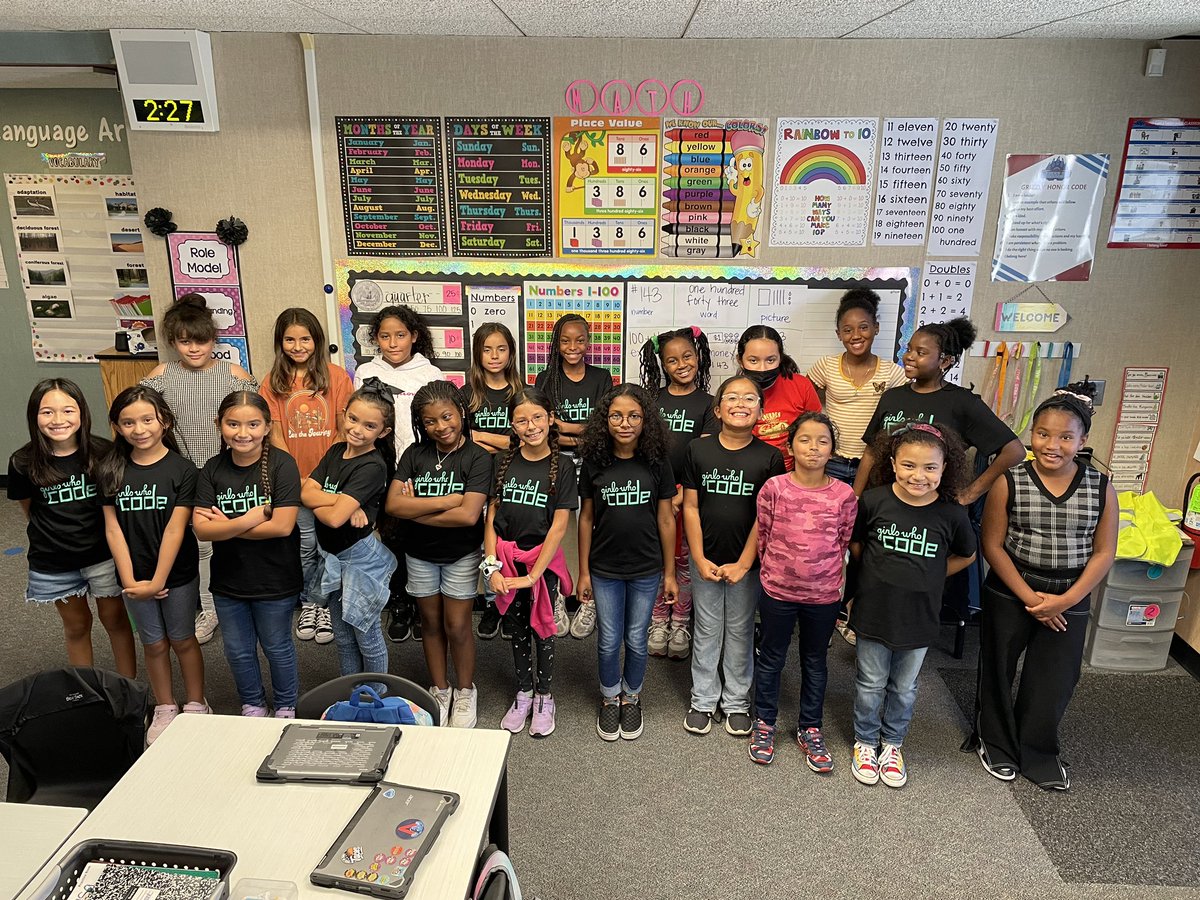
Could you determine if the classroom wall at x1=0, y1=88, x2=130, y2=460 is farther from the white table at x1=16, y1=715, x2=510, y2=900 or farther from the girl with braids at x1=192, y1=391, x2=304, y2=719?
the white table at x1=16, y1=715, x2=510, y2=900

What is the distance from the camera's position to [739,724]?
3.05 metres

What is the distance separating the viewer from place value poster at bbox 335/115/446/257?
11.7 ft

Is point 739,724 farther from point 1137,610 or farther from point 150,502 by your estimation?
point 150,502

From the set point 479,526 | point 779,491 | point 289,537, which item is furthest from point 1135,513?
point 289,537

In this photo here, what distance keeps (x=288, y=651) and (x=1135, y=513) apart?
139 inches

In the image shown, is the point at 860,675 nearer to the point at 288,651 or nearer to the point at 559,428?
the point at 559,428

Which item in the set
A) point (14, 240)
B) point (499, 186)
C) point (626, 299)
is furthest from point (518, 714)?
point (14, 240)

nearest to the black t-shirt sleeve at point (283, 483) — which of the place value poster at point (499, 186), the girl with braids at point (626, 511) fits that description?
the girl with braids at point (626, 511)

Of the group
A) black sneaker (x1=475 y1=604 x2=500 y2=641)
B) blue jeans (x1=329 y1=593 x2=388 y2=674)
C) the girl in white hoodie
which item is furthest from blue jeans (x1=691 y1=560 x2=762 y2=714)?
the girl in white hoodie

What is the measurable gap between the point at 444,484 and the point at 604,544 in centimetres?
60

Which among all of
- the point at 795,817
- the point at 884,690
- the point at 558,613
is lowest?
the point at 795,817

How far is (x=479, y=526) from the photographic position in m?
2.94

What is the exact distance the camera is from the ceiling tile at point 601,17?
8.91 ft

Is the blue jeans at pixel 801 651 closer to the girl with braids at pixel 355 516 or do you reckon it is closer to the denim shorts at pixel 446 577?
the denim shorts at pixel 446 577
